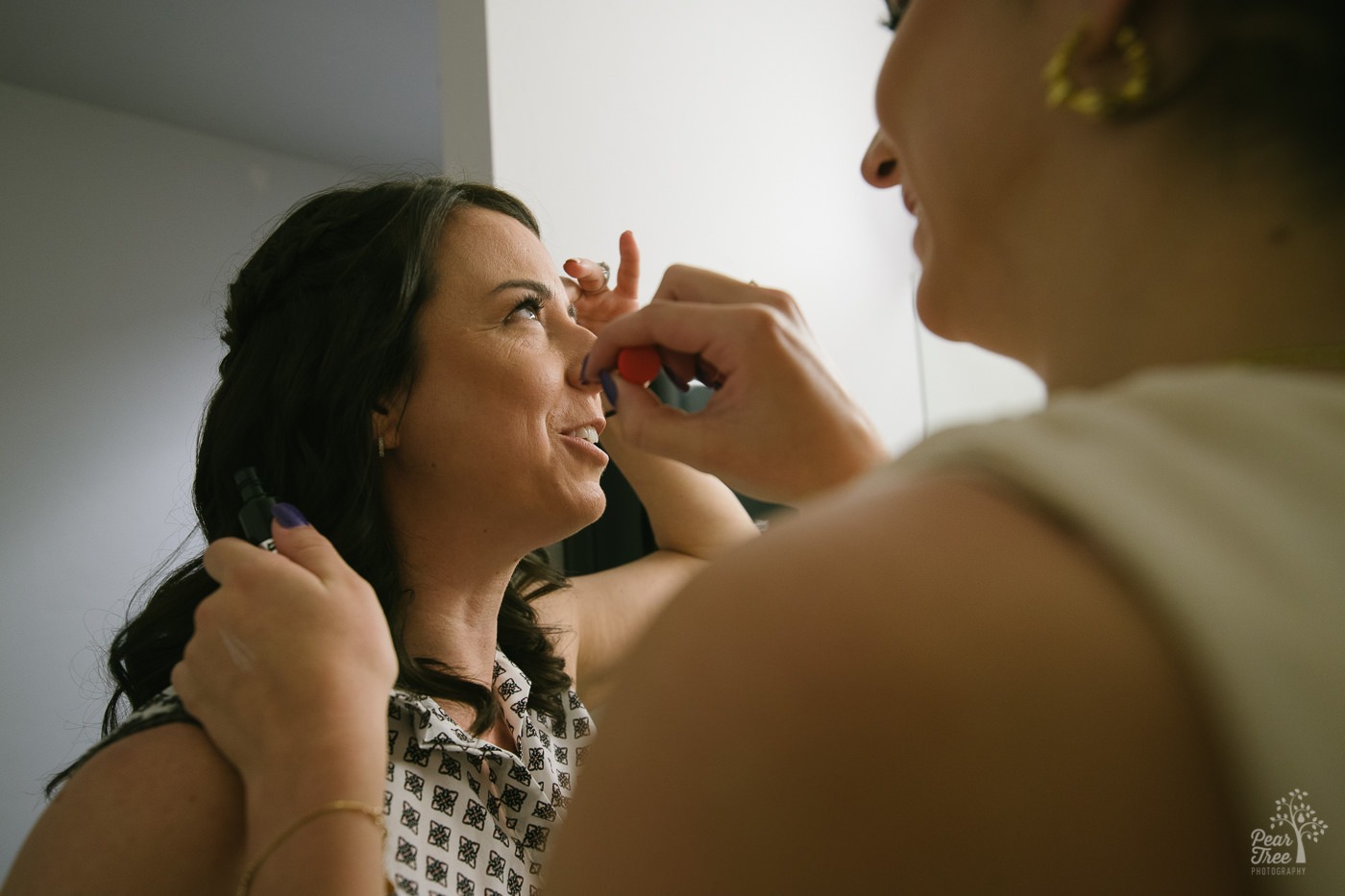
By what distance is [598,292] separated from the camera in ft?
4.25

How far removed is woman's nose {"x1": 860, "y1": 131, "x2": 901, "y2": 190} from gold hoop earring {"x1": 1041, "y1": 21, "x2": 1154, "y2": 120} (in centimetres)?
23

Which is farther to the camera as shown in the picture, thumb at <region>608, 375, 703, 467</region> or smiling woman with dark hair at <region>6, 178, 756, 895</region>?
smiling woman with dark hair at <region>6, 178, 756, 895</region>

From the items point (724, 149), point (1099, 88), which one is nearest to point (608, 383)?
point (1099, 88)

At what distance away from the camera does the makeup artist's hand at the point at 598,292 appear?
1.27 m

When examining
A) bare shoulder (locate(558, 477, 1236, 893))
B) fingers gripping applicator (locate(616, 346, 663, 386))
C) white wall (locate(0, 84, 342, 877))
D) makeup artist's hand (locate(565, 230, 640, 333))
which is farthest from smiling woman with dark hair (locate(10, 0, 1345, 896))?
white wall (locate(0, 84, 342, 877))

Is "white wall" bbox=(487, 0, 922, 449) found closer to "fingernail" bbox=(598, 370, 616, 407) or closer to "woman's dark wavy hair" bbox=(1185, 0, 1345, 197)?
"fingernail" bbox=(598, 370, 616, 407)

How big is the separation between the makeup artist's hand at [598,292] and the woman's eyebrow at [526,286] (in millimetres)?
120

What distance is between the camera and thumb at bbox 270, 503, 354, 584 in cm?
70

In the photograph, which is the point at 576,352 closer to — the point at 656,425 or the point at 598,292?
the point at 598,292

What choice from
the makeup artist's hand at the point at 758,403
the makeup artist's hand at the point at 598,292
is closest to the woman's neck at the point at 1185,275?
the makeup artist's hand at the point at 758,403

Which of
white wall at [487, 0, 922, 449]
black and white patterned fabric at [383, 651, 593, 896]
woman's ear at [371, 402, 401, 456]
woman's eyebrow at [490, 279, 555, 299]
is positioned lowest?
black and white patterned fabric at [383, 651, 593, 896]

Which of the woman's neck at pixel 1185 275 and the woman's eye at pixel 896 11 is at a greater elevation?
the woman's eye at pixel 896 11

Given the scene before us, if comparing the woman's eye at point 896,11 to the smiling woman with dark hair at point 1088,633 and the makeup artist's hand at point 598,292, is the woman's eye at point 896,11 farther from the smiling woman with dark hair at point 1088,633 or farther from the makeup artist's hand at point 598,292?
the makeup artist's hand at point 598,292

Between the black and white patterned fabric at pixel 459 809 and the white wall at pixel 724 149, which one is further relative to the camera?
the white wall at pixel 724 149
